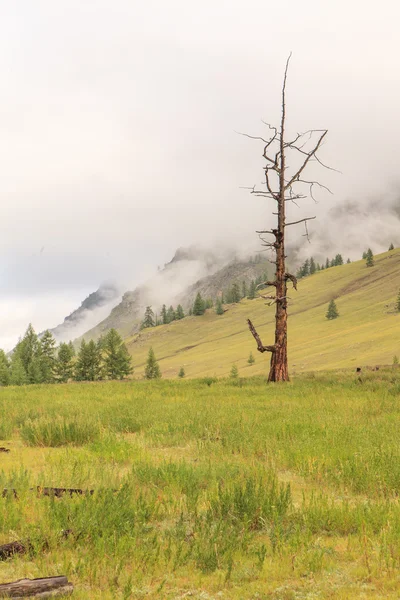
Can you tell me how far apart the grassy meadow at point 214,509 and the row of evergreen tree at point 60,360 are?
6555cm

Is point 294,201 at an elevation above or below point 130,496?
above

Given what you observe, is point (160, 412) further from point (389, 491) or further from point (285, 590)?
point (285, 590)

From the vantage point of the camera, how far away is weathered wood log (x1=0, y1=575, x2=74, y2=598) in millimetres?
2760

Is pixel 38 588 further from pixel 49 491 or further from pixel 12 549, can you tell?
pixel 49 491

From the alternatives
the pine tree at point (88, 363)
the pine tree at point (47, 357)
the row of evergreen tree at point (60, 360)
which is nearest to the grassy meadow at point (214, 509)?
the row of evergreen tree at point (60, 360)

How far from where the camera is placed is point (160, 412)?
10508 mm

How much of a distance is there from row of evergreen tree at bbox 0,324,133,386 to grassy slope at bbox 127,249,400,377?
23073 millimetres

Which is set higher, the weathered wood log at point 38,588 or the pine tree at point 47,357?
the pine tree at point 47,357

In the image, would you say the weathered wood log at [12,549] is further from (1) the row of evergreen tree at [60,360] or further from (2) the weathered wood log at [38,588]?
(1) the row of evergreen tree at [60,360]

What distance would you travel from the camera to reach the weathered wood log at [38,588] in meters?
2.76

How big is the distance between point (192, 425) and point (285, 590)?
5624 millimetres

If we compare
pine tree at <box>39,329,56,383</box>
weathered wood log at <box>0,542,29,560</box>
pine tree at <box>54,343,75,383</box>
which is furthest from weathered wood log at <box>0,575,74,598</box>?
pine tree at <box>54,343,75,383</box>

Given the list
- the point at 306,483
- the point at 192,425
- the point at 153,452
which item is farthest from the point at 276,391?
the point at 306,483

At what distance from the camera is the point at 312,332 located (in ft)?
366
